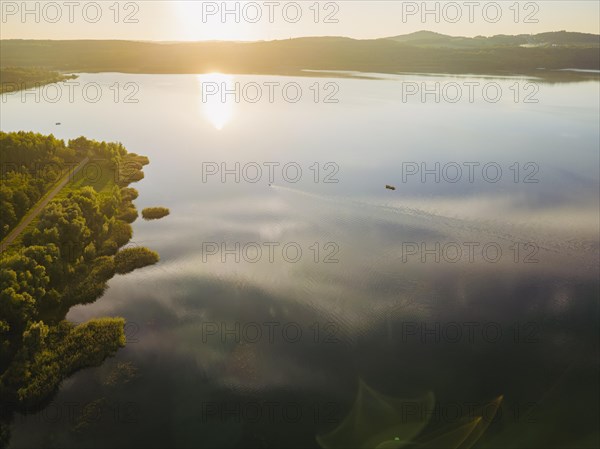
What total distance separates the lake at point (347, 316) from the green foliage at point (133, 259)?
5.98ft

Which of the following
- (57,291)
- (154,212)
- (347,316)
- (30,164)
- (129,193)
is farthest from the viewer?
(30,164)

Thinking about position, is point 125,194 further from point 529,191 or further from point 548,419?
point 529,191

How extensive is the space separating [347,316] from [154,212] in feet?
185

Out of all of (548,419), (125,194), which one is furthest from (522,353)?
(125,194)

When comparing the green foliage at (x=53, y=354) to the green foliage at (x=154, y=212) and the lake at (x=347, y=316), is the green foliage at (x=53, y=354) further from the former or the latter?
the green foliage at (x=154, y=212)

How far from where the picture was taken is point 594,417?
44.8 meters

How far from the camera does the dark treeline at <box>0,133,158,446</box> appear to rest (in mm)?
46312

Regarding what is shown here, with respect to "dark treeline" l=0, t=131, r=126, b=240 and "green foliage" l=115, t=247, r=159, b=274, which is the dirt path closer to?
"dark treeline" l=0, t=131, r=126, b=240

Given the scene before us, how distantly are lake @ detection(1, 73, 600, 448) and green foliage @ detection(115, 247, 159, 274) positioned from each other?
71.8 inches

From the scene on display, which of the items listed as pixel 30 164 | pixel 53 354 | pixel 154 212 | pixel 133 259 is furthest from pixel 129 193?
pixel 53 354

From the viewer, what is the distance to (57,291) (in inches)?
2383

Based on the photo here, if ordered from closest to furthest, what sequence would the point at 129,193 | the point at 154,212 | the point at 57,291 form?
the point at 57,291
the point at 154,212
the point at 129,193

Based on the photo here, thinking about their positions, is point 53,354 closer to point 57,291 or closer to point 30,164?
point 57,291

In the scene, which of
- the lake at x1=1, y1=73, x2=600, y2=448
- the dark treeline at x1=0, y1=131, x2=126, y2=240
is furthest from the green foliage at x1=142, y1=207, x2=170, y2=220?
the dark treeline at x1=0, y1=131, x2=126, y2=240
